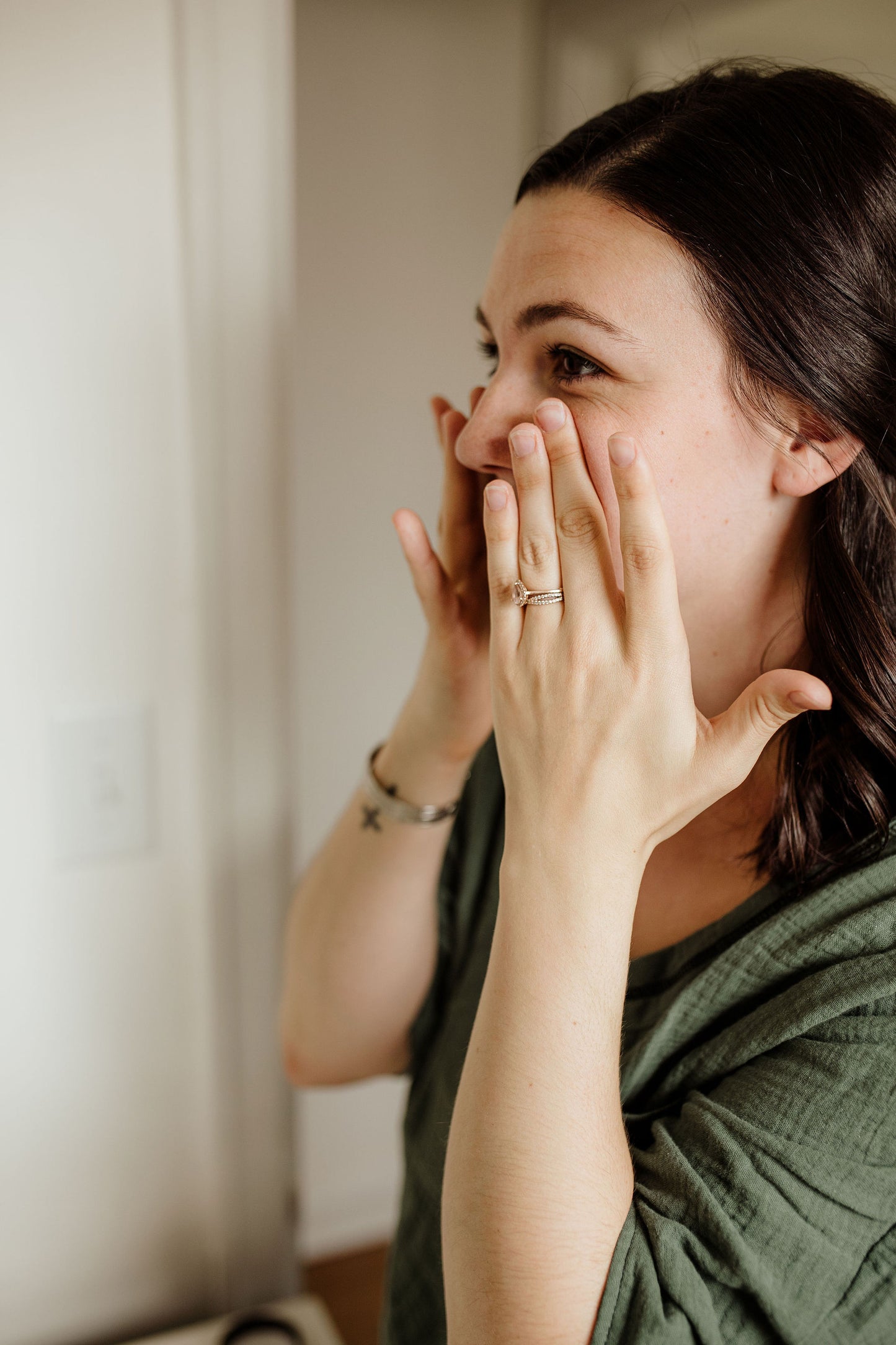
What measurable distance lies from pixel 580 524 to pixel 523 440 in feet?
0.21

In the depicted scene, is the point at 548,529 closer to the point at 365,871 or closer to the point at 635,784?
the point at 635,784

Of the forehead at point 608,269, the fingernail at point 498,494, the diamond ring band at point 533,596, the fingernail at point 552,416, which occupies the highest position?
the forehead at point 608,269

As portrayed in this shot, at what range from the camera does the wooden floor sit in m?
1.15

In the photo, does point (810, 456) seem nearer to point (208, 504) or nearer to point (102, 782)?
point (208, 504)

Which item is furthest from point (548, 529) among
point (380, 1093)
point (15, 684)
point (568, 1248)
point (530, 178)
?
point (380, 1093)

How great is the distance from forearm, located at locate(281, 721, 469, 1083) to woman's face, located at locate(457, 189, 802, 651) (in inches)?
10.9

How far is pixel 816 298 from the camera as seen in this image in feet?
2.15

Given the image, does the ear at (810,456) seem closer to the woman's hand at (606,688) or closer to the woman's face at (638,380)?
the woman's face at (638,380)

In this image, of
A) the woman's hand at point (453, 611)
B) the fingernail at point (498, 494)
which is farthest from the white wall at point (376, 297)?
the fingernail at point (498, 494)

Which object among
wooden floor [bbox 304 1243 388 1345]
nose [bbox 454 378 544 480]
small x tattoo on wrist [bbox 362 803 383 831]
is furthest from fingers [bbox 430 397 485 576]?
wooden floor [bbox 304 1243 388 1345]

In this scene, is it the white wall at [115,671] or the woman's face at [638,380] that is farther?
the white wall at [115,671]

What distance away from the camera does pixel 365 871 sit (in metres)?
0.89

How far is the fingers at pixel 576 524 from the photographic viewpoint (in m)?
0.63

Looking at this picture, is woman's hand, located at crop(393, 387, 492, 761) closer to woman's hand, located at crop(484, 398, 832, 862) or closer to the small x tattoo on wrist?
the small x tattoo on wrist
